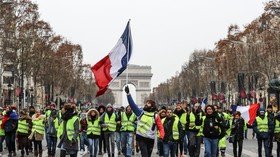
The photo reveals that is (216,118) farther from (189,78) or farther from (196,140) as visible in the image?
(189,78)

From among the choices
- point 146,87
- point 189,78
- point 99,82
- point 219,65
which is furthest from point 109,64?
point 146,87

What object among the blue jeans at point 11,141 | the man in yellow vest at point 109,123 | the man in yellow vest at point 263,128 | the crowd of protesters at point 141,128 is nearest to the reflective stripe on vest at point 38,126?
the crowd of protesters at point 141,128

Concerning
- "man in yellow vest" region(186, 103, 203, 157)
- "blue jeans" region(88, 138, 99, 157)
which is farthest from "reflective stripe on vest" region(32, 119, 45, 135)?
"man in yellow vest" region(186, 103, 203, 157)

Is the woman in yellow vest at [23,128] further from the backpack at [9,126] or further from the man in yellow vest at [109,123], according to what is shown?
the man in yellow vest at [109,123]

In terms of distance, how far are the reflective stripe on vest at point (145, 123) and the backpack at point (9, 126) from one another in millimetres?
8290

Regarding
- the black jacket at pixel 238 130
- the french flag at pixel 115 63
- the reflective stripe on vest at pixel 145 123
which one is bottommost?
the black jacket at pixel 238 130

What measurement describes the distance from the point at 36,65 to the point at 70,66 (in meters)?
22.8

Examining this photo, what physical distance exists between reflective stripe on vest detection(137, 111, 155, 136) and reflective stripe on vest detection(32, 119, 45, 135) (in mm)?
6991

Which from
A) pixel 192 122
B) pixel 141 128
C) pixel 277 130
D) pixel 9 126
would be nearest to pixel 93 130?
pixel 192 122

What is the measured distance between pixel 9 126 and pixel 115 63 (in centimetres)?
606

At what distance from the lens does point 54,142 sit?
71.5 feet

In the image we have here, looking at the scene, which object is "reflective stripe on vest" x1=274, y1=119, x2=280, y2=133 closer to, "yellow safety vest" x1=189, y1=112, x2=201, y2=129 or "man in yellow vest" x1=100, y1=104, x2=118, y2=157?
"yellow safety vest" x1=189, y1=112, x2=201, y2=129

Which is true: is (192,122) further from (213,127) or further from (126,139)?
(213,127)

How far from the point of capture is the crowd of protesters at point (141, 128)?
15945 mm
